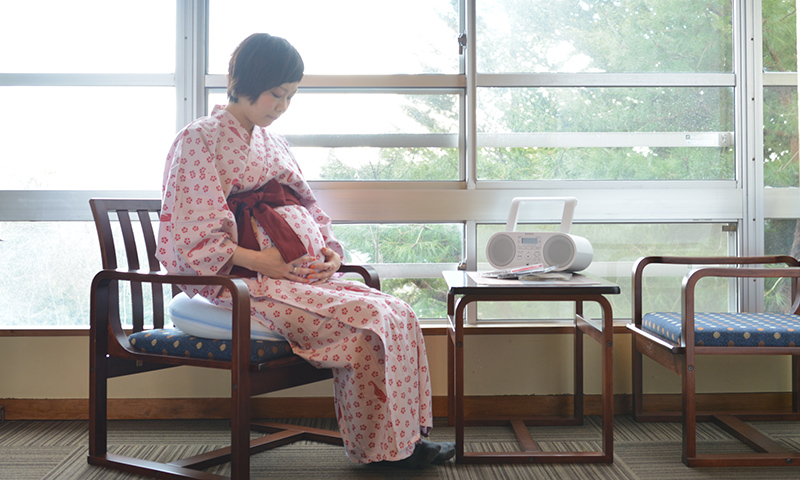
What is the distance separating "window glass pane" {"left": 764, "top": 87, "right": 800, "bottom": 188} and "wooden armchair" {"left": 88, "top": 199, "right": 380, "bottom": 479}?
1.79 m

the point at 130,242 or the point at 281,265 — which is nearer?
the point at 281,265

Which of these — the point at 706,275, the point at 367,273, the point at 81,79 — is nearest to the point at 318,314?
the point at 367,273

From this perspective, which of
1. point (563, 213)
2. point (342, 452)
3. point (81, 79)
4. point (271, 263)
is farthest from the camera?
point (81, 79)

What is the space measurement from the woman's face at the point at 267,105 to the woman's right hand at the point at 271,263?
42 centimetres

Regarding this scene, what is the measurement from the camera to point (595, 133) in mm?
2438

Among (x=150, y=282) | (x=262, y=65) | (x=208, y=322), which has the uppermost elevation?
(x=262, y=65)

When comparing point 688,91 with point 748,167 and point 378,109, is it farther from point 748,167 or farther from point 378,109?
point 378,109

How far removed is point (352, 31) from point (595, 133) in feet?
3.62

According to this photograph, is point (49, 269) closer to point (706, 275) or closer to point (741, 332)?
point (706, 275)

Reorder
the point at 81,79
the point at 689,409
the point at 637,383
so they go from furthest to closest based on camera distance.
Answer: the point at 81,79, the point at 637,383, the point at 689,409

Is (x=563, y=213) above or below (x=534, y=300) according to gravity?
above

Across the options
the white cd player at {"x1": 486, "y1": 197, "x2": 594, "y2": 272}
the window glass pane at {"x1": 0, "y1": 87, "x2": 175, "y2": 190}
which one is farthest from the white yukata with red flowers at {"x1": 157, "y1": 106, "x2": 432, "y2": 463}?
the window glass pane at {"x1": 0, "y1": 87, "x2": 175, "y2": 190}

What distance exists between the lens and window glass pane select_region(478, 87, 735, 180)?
244 centimetres

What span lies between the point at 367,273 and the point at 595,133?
1.17 m
